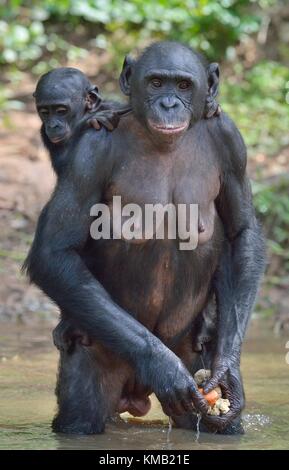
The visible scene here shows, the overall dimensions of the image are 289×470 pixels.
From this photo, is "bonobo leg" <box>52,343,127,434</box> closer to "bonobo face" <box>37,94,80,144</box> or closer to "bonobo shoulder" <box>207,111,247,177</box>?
"bonobo shoulder" <box>207,111,247,177</box>

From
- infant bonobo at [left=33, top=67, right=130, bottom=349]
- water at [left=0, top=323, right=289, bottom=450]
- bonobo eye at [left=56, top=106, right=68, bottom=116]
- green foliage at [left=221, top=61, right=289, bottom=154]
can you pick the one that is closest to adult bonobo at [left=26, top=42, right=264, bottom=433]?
water at [left=0, top=323, right=289, bottom=450]

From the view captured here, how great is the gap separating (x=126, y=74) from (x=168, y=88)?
1.32 feet

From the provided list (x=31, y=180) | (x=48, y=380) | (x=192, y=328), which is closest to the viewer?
(x=192, y=328)

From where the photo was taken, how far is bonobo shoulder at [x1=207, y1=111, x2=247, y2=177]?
5926 mm

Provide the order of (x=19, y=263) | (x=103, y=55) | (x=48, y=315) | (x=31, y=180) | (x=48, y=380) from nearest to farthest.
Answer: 1. (x=48, y=380)
2. (x=48, y=315)
3. (x=19, y=263)
4. (x=31, y=180)
5. (x=103, y=55)

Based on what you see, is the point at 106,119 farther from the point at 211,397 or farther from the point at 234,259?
the point at 211,397

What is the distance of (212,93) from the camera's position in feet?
19.4

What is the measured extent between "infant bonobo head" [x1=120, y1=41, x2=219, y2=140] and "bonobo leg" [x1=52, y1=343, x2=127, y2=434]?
4.35 ft

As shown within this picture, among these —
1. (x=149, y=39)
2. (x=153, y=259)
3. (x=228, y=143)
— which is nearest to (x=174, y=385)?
(x=153, y=259)

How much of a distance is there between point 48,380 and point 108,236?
1.90m

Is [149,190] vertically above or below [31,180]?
below

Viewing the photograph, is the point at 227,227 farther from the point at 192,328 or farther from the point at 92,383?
the point at 92,383

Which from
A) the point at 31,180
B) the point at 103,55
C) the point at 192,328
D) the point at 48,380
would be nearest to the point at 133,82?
the point at 192,328

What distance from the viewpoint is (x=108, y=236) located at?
19.2ft
